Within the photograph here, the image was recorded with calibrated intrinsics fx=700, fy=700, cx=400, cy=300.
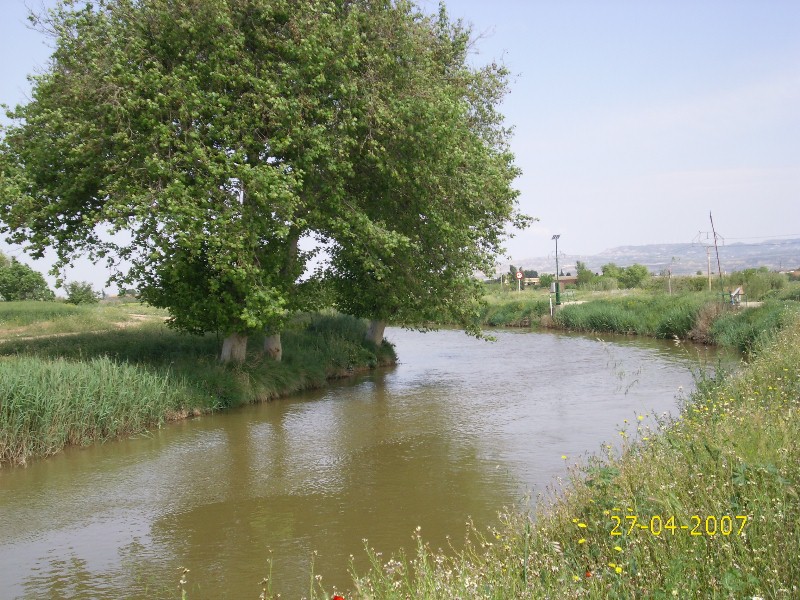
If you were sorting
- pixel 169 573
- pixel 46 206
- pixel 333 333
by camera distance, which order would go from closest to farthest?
pixel 169 573 < pixel 46 206 < pixel 333 333

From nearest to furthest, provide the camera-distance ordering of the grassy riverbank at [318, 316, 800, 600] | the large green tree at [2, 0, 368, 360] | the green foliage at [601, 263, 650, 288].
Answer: the grassy riverbank at [318, 316, 800, 600] < the large green tree at [2, 0, 368, 360] < the green foliage at [601, 263, 650, 288]

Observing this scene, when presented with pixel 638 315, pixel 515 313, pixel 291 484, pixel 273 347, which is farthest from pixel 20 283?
pixel 291 484

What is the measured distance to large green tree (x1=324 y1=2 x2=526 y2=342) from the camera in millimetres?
15703

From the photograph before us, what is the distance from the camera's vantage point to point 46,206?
15.0 m

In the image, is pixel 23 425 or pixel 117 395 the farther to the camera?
pixel 117 395

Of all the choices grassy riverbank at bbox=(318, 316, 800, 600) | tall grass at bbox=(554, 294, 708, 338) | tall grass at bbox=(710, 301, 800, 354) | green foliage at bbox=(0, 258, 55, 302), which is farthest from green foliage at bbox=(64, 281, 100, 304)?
grassy riverbank at bbox=(318, 316, 800, 600)

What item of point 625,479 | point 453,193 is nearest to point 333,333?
point 453,193

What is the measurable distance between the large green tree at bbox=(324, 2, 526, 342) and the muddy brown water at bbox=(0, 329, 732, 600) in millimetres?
3061

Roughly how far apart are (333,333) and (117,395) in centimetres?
1122

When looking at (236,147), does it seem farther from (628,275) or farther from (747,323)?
(628,275)

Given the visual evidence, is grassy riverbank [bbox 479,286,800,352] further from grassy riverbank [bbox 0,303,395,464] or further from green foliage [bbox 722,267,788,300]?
grassy riverbank [bbox 0,303,395,464]

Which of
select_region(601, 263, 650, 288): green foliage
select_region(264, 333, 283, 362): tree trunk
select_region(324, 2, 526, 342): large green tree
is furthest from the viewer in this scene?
select_region(601, 263, 650, 288): green foliage

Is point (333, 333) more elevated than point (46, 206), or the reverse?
point (46, 206)

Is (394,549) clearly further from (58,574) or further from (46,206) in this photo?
(46,206)
